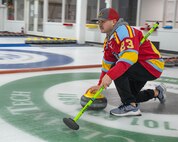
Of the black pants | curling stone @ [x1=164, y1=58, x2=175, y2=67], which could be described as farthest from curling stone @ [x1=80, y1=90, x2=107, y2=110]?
curling stone @ [x1=164, y1=58, x2=175, y2=67]

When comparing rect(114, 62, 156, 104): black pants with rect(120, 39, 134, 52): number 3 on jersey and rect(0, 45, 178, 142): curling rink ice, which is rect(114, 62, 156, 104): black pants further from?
rect(120, 39, 134, 52): number 3 on jersey

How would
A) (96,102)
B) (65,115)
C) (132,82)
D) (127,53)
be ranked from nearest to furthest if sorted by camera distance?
(127,53), (65,115), (96,102), (132,82)

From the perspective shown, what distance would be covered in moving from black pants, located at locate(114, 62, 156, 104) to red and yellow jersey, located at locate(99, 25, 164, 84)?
0.17 feet

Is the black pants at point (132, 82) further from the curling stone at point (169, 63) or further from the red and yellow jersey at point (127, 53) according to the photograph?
the curling stone at point (169, 63)

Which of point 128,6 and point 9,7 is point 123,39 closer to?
point 128,6

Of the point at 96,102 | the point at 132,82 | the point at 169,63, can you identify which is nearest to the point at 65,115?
the point at 96,102

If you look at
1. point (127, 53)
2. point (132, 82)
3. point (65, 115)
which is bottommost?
point (65, 115)

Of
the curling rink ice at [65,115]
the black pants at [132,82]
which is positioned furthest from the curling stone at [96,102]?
the black pants at [132,82]

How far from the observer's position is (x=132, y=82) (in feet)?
9.83

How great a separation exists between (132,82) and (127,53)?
57cm

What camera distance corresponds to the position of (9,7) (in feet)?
55.8

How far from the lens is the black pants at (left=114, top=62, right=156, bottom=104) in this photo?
2756 millimetres

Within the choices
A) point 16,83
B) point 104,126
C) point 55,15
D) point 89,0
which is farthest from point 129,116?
point 55,15

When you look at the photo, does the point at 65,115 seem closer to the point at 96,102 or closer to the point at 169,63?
the point at 96,102
